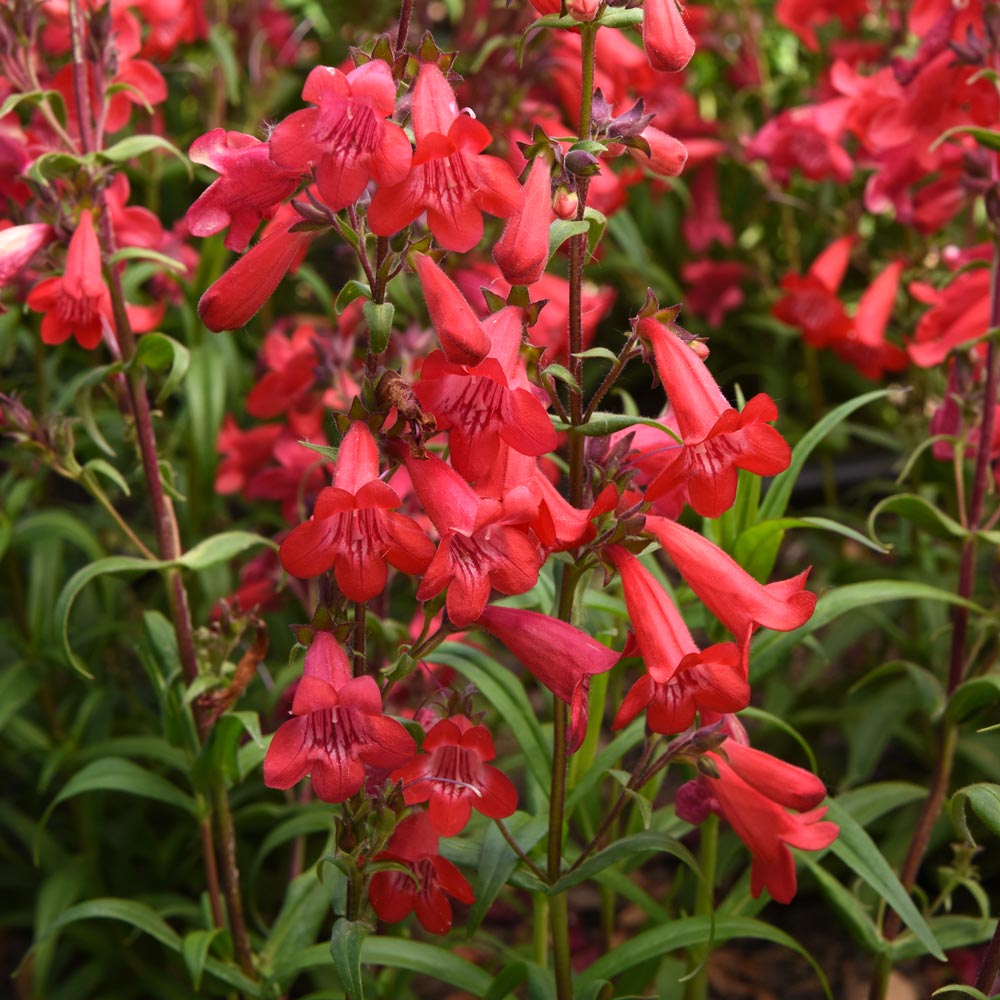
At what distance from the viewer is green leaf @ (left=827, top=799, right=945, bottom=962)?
1640mm

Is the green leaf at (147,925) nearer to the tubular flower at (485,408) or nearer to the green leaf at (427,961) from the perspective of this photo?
the green leaf at (427,961)

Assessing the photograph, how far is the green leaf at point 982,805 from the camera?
1.43m

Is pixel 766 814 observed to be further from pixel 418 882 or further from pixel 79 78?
pixel 79 78

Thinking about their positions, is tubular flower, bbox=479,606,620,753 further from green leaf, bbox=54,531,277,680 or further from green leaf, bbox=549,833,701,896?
green leaf, bbox=54,531,277,680

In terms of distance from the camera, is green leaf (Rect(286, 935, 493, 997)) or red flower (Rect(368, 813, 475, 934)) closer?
red flower (Rect(368, 813, 475, 934))

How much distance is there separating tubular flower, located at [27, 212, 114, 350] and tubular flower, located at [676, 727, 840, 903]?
1.15 meters

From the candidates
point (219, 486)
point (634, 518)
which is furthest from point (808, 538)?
point (634, 518)

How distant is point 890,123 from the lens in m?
2.43

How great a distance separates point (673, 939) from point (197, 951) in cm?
74

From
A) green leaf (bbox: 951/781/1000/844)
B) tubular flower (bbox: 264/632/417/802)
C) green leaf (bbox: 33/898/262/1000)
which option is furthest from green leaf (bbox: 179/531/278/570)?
green leaf (bbox: 951/781/1000/844)

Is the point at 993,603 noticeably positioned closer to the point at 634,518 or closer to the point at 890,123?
the point at 890,123

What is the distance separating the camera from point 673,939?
5.75 ft

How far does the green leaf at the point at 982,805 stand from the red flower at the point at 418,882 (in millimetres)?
629

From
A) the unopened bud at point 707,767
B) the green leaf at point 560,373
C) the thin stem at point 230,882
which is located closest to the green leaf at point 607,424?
the green leaf at point 560,373
